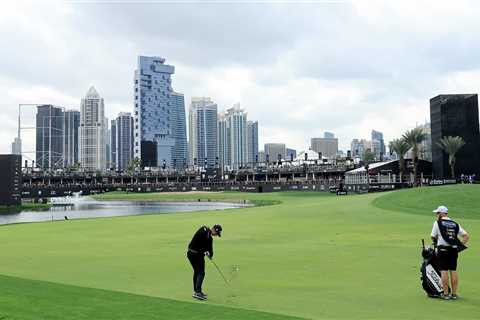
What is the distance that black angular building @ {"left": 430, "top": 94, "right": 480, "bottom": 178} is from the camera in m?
102

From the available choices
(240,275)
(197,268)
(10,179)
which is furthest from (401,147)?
(197,268)

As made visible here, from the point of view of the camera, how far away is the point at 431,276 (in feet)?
42.2

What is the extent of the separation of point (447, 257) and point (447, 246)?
267 millimetres

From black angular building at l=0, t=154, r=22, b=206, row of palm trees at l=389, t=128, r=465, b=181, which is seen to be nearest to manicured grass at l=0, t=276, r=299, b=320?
black angular building at l=0, t=154, r=22, b=206

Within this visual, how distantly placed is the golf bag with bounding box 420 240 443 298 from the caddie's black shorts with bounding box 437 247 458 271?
0.24 metres

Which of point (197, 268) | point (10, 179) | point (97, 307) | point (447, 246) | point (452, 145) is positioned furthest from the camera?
point (452, 145)

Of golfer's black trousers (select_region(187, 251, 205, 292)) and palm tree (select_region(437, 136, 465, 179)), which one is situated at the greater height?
palm tree (select_region(437, 136, 465, 179))

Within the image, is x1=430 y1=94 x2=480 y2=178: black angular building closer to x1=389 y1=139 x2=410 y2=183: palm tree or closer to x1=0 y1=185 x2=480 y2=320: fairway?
x1=389 y1=139 x2=410 y2=183: palm tree

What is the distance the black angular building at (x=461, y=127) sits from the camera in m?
102

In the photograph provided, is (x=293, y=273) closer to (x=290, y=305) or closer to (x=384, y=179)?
(x=290, y=305)

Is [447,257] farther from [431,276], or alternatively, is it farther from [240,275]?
[240,275]

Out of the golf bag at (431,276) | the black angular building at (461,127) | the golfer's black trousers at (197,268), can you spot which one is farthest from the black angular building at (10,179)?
the golf bag at (431,276)

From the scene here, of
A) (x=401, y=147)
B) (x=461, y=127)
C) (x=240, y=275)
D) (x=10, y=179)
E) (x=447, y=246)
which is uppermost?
(x=461, y=127)

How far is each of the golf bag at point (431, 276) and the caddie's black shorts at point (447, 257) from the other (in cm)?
24
